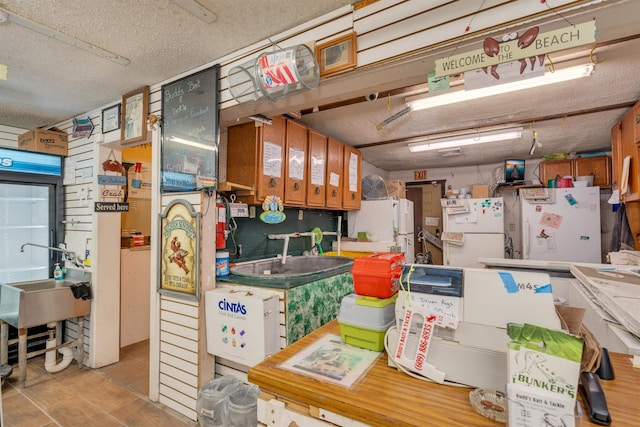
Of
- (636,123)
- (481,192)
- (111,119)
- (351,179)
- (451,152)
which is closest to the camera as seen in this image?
(636,123)

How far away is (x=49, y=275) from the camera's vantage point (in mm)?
3520

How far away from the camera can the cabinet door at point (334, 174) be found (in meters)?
3.61

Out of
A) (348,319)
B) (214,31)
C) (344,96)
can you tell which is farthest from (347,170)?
(348,319)

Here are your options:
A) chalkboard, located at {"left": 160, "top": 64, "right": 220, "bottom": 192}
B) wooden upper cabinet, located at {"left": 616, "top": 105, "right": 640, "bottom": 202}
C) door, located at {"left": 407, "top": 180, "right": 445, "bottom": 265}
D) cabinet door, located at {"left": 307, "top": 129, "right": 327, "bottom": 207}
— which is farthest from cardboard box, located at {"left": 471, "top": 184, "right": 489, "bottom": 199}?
chalkboard, located at {"left": 160, "top": 64, "right": 220, "bottom": 192}

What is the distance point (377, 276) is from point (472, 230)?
13.3ft

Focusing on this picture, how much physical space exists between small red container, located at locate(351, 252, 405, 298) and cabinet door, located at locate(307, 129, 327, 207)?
2.05 meters

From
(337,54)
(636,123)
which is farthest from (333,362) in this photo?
(636,123)

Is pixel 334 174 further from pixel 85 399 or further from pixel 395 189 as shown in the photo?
pixel 85 399

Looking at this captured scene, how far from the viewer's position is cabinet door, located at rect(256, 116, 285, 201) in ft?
8.61

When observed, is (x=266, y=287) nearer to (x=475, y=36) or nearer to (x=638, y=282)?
(x=475, y=36)

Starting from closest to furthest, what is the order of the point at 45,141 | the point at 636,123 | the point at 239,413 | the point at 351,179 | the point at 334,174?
the point at 239,413, the point at 636,123, the point at 45,141, the point at 334,174, the point at 351,179

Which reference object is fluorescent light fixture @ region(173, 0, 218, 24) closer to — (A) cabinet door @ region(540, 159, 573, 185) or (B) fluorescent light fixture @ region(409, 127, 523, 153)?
(B) fluorescent light fixture @ region(409, 127, 523, 153)

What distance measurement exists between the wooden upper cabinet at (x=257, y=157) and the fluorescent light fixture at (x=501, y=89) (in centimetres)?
123

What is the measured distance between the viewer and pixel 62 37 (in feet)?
6.19
